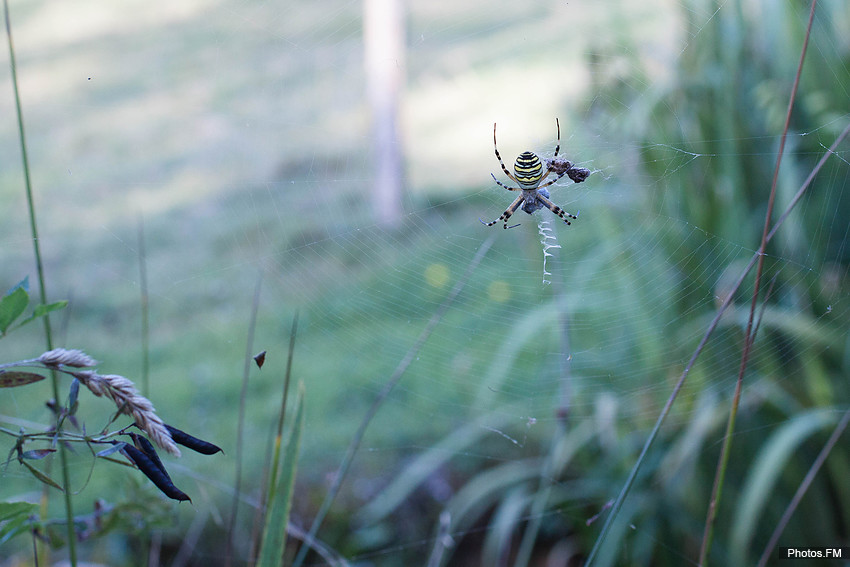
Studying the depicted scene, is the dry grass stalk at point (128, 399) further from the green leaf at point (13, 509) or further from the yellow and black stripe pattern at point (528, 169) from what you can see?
the yellow and black stripe pattern at point (528, 169)

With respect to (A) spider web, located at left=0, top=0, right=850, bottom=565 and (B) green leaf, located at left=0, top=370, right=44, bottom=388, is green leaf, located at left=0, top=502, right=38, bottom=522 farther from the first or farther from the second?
(A) spider web, located at left=0, top=0, right=850, bottom=565

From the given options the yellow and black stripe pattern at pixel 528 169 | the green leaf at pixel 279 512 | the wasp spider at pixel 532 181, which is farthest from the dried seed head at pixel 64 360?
the yellow and black stripe pattern at pixel 528 169

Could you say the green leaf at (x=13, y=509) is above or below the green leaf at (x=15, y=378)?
below

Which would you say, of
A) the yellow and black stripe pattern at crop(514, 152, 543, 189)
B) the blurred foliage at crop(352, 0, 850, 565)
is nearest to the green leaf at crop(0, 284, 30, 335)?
the blurred foliage at crop(352, 0, 850, 565)

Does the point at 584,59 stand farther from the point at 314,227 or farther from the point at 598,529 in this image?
the point at 314,227

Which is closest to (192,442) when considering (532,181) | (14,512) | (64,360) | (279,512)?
(64,360)

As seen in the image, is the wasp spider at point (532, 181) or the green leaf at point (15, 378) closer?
the green leaf at point (15, 378)

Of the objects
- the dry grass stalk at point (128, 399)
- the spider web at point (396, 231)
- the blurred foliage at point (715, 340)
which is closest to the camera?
the dry grass stalk at point (128, 399)
